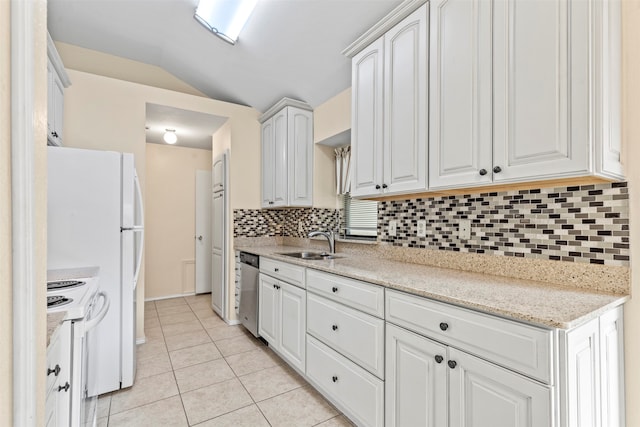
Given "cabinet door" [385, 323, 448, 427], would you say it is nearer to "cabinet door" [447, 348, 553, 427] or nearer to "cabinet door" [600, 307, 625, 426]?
"cabinet door" [447, 348, 553, 427]

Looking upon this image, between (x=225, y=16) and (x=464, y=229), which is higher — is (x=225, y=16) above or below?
above

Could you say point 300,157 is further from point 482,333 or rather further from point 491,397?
point 491,397

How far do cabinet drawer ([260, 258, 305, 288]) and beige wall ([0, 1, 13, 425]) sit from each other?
189 cm

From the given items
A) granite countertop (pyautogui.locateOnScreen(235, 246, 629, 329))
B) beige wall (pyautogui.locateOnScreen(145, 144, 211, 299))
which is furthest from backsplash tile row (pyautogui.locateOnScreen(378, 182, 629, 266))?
beige wall (pyautogui.locateOnScreen(145, 144, 211, 299))

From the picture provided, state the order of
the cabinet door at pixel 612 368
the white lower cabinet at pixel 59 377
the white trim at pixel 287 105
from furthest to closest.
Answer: the white trim at pixel 287 105
the cabinet door at pixel 612 368
the white lower cabinet at pixel 59 377

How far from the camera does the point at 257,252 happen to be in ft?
9.89

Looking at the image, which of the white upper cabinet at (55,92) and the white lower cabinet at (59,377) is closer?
the white lower cabinet at (59,377)

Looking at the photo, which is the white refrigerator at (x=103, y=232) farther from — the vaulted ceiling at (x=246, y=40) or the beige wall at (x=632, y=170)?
the beige wall at (x=632, y=170)

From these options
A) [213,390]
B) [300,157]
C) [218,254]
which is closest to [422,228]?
[300,157]

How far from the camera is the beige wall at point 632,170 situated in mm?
1237

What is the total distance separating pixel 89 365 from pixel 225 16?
274cm

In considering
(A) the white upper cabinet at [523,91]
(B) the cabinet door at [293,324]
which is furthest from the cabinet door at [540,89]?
(B) the cabinet door at [293,324]

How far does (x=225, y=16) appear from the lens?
2.67 meters

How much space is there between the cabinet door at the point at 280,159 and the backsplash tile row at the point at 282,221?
34 cm
